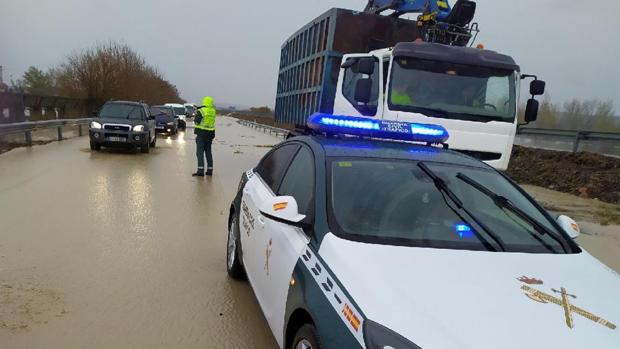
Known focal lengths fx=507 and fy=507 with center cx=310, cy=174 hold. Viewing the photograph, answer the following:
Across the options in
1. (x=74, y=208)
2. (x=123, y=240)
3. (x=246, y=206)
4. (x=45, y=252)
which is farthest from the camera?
(x=74, y=208)

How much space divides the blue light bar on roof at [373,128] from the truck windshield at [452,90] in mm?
3458

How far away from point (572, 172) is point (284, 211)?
13.2m

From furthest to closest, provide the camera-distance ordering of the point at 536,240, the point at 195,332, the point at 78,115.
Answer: the point at 78,115 < the point at 195,332 < the point at 536,240

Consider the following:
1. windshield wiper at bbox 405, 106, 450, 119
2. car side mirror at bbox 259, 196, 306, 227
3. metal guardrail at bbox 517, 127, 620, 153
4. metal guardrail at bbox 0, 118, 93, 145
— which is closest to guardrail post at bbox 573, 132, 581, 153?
metal guardrail at bbox 517, 127, 620, 153

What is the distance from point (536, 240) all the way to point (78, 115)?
4068 cm

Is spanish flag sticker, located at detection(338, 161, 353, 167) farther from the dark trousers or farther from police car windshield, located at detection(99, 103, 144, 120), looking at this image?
police car windshield, located at detection(99, 103, 144, 120)

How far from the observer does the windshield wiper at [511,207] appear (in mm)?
3154

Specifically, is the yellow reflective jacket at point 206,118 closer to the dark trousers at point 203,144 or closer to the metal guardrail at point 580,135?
the dark trousers at point 203,144

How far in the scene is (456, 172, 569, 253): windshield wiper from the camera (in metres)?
3.15

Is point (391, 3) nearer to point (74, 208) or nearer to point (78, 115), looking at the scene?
point (74, 208)

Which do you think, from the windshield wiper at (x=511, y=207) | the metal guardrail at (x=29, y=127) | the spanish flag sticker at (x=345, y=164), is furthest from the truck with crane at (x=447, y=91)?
the metal guardrail at (x=29, y=127)

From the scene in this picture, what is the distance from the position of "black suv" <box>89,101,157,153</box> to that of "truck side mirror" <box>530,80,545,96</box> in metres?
11.6

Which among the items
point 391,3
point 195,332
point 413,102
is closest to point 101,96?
point 391,3

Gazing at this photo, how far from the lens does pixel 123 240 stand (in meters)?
6.00
